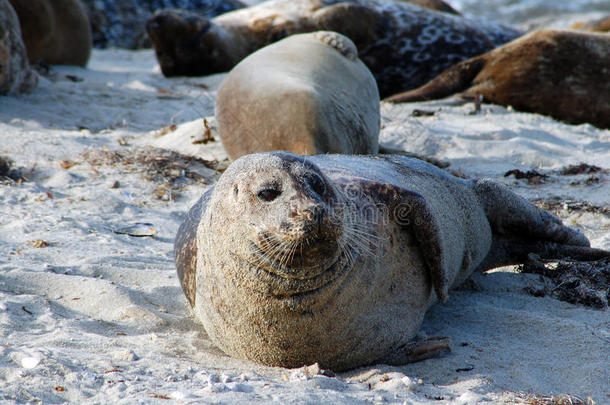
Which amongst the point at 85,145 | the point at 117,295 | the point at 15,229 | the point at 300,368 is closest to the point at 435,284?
the point at 300,368

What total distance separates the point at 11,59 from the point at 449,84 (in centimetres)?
460

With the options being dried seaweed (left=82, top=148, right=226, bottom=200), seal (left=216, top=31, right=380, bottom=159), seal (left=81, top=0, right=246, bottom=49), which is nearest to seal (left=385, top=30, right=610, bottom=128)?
seal (left=216, top=31, right=380, bottom=159)

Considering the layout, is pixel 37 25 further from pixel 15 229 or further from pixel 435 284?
pixel 435 284

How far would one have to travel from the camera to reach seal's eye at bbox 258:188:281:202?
2623mm

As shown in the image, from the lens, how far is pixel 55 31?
9.52 m

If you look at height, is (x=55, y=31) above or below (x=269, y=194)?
below

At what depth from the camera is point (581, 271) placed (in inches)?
155

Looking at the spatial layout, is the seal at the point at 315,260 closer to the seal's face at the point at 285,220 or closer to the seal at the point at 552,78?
the seal's face at the point at 285,220

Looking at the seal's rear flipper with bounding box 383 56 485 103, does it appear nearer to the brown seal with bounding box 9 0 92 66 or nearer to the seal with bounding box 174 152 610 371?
the brown seal with bounding box 9 0 92 66

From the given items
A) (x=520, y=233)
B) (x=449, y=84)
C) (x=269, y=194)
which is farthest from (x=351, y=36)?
(x=269, y=194)

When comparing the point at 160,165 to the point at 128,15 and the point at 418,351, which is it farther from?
the point at 128,15

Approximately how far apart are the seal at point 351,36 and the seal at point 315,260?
6.02 meters

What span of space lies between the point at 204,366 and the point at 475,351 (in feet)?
3.57

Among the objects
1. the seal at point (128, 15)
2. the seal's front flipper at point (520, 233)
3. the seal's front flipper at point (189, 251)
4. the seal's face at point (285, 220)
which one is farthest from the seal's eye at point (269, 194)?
the seal at point (128, 15)
